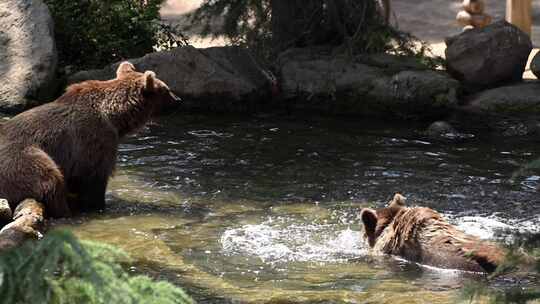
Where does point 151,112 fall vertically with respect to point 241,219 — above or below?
above

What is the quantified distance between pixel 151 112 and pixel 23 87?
4380 mm

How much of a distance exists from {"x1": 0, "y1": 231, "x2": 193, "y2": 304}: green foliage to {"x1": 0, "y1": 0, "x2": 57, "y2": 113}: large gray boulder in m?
10.7

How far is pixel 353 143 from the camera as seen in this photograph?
482 inches

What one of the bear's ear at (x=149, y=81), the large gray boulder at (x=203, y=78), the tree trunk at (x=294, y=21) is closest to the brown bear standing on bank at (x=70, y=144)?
the bear's ear at (x=149, y=81)

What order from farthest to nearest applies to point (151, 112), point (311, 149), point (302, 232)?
1. point (311, 149)
2. point (151, 112)
3. point (302, 232)

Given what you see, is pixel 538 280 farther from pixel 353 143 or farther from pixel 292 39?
pixel 292 39

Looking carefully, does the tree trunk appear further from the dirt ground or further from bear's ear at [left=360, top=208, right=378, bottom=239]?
bear's ear at [left=360, top=208, right=378, bottom=239]

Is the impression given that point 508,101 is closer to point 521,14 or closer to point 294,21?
point 294,21

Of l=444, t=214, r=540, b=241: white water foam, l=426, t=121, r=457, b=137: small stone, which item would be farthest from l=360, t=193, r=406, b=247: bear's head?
l=426, t=121, r=457, b=137: small stone

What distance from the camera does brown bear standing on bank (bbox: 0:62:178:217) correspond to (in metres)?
8.70

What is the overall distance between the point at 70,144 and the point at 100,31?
6703 mm

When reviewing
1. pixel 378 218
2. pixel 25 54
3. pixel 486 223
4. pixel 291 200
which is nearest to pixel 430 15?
pixel 25 54

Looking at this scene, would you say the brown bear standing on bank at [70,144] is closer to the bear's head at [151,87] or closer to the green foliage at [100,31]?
the bear's head at [151,87]

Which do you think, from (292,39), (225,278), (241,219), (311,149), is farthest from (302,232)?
(292,39)
